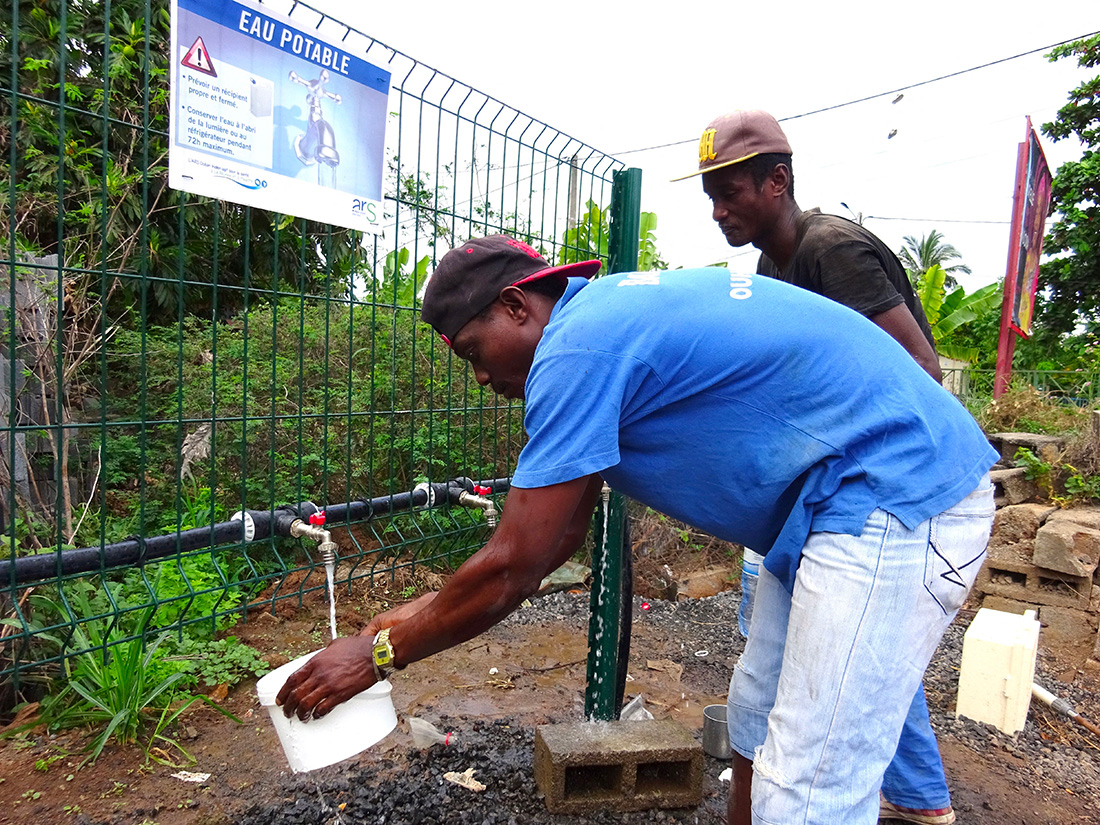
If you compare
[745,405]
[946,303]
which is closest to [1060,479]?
[745,405]

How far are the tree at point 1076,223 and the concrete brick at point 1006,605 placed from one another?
1438 cm

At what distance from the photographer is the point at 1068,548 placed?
430 cm

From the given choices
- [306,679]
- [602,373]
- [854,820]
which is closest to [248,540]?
[306,679]

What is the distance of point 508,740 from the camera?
2.73 meters

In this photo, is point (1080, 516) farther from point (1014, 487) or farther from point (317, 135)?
point (317, 135)

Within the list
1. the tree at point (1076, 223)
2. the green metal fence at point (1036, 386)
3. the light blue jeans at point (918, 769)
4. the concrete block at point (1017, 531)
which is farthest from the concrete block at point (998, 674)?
the tree at point (1076, 223)

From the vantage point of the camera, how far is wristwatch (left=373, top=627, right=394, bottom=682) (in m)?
1.50

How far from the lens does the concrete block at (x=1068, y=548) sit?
4.27 meters

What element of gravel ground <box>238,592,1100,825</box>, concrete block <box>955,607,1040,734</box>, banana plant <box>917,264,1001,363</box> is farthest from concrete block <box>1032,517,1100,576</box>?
banana plant <box>917,264,1001,363</box>

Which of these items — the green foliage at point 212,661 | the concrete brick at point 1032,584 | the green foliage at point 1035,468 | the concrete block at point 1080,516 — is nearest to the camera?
the green foliage at point 212,661

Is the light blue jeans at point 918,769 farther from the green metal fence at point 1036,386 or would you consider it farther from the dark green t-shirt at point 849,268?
the green metal fence at point 1036,386

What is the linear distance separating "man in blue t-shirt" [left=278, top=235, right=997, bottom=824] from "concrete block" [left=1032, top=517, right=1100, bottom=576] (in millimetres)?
3555

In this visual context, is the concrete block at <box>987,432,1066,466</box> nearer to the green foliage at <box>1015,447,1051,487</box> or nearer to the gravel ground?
the green foliage at <box>1015,447,1051,487</box>

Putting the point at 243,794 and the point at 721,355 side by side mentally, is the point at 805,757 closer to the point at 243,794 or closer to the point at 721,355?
the point at 721,355
